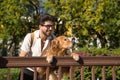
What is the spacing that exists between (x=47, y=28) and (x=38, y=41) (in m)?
0.20

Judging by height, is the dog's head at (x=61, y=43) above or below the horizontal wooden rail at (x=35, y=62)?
above

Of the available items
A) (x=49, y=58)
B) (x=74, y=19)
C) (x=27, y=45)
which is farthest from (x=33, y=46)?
(x=74, y=19)

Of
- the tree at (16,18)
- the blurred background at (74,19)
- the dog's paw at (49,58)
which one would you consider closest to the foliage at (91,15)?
the blurred background at (74,19)

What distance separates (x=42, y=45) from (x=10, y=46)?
106ft

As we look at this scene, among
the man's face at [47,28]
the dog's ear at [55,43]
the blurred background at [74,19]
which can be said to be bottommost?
the blurred background at [74,19]

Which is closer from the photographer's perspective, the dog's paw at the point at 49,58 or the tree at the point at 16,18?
the dog's paw at the point at 49,58

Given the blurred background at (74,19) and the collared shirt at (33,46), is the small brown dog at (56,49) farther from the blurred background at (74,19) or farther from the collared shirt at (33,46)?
the blurred background at (74,19)

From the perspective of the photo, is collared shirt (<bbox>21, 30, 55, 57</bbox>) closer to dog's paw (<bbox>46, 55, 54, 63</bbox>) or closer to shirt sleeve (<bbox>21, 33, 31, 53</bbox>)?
shirt sleeve (<bbox>21, 33, 31, 53</bbox>)

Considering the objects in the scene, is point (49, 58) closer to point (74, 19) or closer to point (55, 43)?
point (55, 43)

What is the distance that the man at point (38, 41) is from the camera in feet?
18.0

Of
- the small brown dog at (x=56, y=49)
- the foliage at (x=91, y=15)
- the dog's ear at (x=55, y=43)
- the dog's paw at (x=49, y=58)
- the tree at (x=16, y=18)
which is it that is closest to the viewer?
the dog's paw at (x=49, y=58)

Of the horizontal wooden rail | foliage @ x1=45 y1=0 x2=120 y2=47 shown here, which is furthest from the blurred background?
the horizontal wooden rail

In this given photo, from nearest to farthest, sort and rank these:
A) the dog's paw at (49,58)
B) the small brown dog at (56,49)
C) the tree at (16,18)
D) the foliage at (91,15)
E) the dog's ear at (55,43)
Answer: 1. the dog's paw at (49,58)
2. the small brown dog at (56,49)
3. the dog's ear at (55,43)
4. the foliage at (91,15)
5. the tree at (16,18)

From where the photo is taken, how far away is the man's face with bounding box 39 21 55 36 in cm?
552
